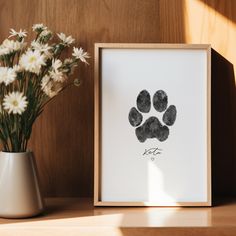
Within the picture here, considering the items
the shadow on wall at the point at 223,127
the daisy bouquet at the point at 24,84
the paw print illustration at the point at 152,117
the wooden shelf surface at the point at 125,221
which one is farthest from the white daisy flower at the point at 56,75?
the shadow on wall at the point at 223,127

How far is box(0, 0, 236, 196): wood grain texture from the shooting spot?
1558mm

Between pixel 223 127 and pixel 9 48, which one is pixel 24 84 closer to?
pixel 9 48

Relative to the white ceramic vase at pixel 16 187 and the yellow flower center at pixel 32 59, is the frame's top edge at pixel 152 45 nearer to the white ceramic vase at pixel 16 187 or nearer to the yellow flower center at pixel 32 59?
the yellow flower center at pixel 32 59

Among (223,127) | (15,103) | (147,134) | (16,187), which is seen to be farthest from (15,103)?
(223,127)

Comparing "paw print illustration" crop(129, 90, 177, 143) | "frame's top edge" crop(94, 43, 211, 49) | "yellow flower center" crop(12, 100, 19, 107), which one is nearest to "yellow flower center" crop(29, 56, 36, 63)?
"yellow flower center" crop(12, 100, 19, 107)

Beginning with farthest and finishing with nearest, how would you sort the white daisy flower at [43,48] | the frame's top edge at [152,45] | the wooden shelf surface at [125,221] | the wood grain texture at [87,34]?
the wood grain texture at [87,34] < the frame's top edge at [152,45] < the white daisy flower at [43,48] < the wooden shelf surface at [125,221]

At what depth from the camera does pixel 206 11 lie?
1.57 metres

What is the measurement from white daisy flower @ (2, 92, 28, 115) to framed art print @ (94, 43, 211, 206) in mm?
252

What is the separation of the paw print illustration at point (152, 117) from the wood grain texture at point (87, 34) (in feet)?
0.61

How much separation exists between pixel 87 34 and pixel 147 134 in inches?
14.6

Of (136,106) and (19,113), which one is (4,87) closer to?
(19,113)

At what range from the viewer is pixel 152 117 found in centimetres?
146

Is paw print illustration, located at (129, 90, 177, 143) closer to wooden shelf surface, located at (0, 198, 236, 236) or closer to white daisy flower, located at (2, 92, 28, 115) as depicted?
wooden shelf surface, located at (0, 198, 236, 236)

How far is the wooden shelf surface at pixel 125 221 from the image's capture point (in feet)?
4.03
